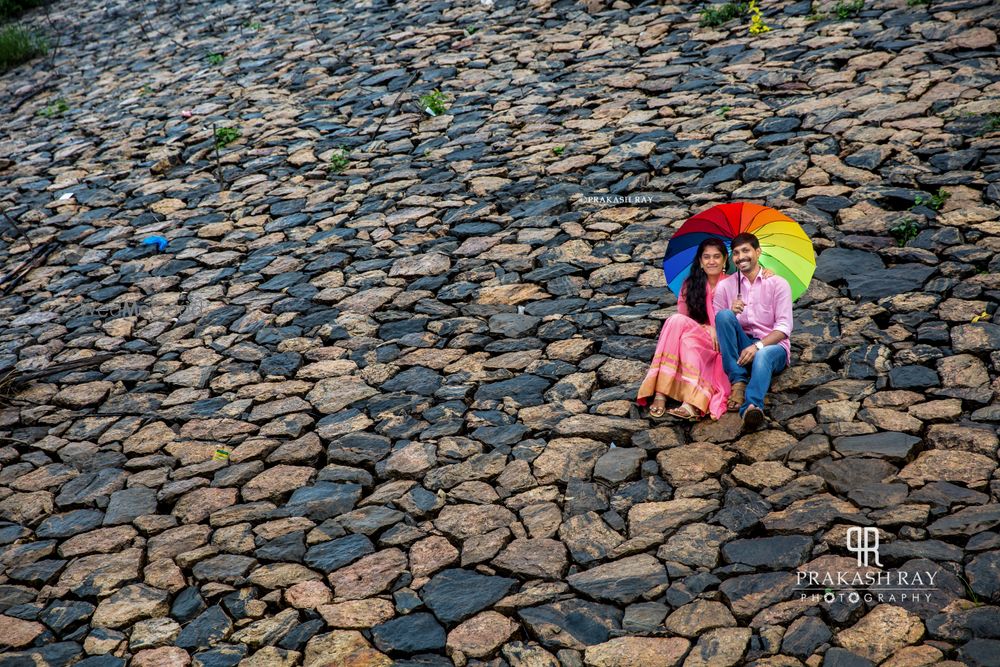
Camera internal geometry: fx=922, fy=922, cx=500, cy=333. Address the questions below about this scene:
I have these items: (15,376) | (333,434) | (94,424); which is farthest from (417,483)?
(15,376)

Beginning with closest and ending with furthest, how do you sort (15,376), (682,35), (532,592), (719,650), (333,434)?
(719,650) → (532,592) → (333,434) → (15,376) → (682,35)

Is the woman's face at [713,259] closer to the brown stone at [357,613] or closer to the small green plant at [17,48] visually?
the brown stone at [357,613]

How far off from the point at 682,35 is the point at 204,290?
5.57 metres

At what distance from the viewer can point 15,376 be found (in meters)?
5.89

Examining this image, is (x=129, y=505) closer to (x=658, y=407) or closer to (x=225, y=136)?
(x=658, y=407)

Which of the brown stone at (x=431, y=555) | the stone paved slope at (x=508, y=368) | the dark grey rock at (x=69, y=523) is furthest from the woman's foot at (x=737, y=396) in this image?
the dark grey rock at (x=69, y=523)

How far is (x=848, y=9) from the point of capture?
901 centimetres

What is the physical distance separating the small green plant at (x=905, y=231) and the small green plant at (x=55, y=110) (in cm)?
963

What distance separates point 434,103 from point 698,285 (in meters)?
4.96

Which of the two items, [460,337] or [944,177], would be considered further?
[944,177]

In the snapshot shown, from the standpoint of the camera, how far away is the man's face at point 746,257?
4613 millimetres

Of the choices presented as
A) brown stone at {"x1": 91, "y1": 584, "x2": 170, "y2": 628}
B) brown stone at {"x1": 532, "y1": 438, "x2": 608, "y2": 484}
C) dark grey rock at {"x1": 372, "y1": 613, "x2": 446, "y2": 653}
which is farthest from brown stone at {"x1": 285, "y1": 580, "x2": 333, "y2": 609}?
brown stone at {"x1": 532, "y1": 438, "x2": 608, "y2": 484}

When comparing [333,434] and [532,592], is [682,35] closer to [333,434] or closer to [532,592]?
[333,434]

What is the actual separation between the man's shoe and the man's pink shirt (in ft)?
1.33
